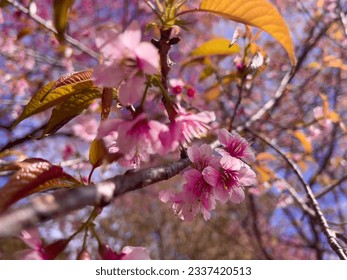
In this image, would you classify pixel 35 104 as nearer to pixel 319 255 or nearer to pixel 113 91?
pixel 113 91

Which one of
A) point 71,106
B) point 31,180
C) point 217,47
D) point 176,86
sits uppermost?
point 176,86

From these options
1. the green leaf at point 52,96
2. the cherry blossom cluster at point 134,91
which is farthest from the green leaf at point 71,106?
the cherry blossom cluster at point 134,91

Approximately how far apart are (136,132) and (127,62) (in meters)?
0.12

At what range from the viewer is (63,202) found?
0.40 meters

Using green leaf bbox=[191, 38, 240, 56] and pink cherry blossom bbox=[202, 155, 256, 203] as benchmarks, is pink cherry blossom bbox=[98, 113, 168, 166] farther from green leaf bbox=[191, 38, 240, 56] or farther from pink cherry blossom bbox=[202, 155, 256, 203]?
green leaf bbox=[191, 38, 240, 56]

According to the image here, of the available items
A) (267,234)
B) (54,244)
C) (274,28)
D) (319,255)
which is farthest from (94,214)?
(267,234)

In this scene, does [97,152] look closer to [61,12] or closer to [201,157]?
[201,157]

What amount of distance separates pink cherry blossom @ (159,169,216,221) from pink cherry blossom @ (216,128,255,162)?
0.10 metres

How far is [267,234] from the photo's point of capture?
5191 mm

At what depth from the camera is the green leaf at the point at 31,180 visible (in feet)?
1.81

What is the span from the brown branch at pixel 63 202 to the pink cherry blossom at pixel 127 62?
0.53 ft

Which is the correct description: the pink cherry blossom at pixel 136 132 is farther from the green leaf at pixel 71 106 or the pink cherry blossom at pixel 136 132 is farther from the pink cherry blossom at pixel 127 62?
the green leaf at pixel 71 106

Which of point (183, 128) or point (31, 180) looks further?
point (183, 128)

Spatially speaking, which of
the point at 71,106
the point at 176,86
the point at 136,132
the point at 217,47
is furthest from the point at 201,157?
the point at 176,86
